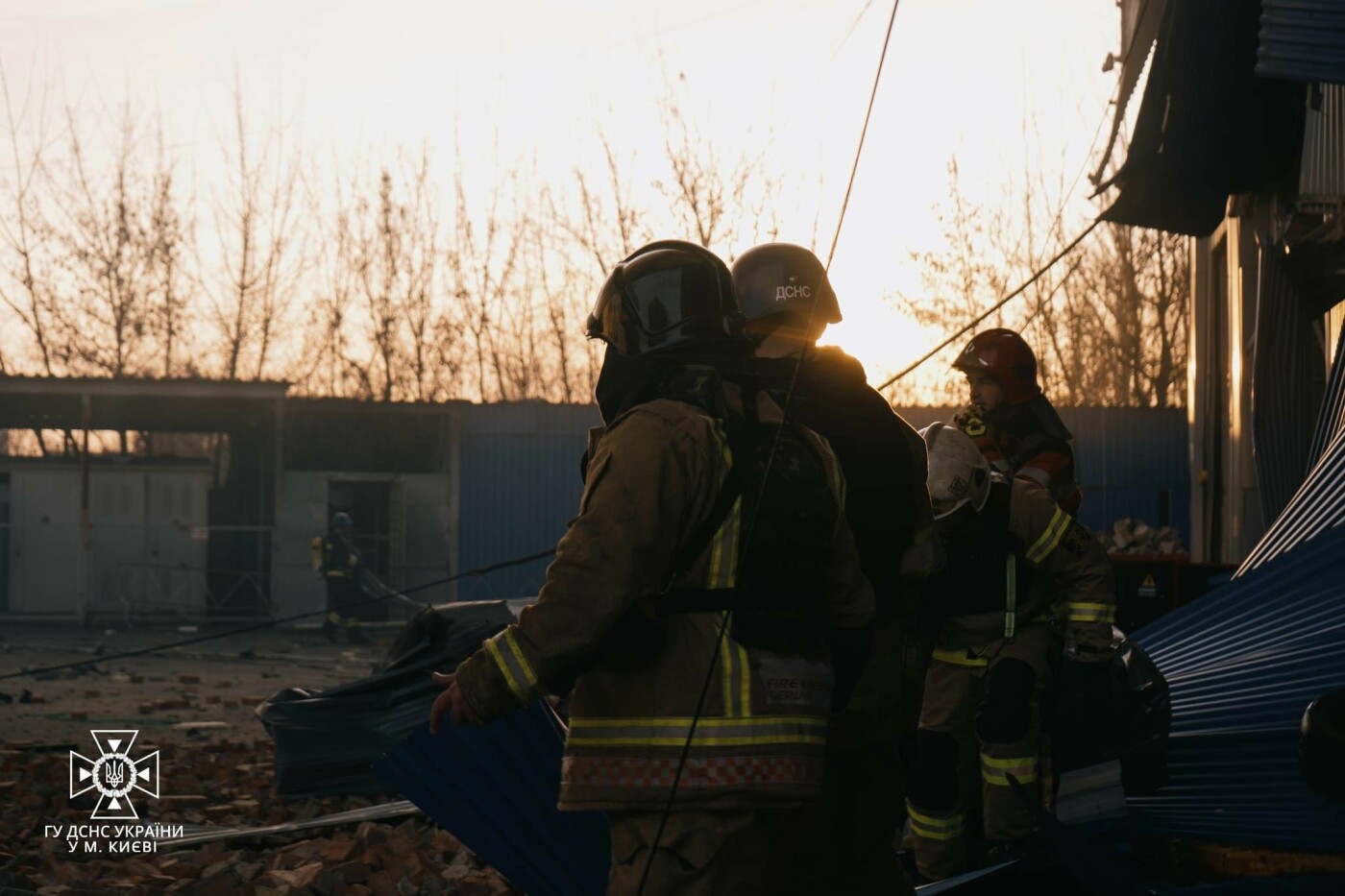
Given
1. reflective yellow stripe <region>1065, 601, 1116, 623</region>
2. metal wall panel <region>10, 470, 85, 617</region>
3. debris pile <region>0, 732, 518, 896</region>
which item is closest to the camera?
reflective yellow stripe <region>1065, 601, 1116, 623</region>

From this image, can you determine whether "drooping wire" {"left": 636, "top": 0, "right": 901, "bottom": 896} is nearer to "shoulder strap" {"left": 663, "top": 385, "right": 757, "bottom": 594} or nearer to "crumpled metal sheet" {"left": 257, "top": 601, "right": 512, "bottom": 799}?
"shoulder strap" {"left": 663, "top": 385, "right": 757, "bottom": 594}

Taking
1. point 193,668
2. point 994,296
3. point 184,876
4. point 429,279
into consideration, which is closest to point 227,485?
point 429,279

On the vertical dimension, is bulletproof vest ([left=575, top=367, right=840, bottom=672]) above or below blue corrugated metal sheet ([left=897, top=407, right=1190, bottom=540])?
below

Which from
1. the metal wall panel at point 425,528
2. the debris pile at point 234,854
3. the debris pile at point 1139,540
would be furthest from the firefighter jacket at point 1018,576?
the metal wall panel at point 425,528

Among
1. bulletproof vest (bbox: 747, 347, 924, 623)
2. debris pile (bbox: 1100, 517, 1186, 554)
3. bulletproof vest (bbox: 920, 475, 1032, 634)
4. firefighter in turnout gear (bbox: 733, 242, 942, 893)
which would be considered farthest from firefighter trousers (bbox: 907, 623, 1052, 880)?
debris pile (bbox: 1100, 517, 1186, 554)

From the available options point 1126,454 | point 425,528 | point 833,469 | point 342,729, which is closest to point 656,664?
point 833,469

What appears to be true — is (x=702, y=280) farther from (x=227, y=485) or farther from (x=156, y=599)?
(x=227, y=485)

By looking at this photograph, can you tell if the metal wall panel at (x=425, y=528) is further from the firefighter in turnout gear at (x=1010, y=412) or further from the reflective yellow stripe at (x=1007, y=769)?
the reflective yellow stripe at (x=1007, y=769)

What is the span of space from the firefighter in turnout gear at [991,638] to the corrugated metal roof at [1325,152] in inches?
138

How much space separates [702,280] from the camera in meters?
3.08

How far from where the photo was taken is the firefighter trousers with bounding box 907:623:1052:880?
16.6ft

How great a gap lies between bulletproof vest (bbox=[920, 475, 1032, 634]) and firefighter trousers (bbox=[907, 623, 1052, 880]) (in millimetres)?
151

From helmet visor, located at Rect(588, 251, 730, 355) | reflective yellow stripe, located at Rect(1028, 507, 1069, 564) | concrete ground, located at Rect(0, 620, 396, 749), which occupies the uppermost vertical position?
helmet visor, located at Rect(588, 251, 730, 355)

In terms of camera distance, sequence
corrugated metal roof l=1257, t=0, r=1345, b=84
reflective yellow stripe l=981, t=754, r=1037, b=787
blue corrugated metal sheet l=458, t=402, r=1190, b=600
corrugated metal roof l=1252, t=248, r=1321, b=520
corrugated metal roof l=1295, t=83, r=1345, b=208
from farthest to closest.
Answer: blue corrugated metal sheet l=458, t=402, r=1190, b=600, corrugated metal roof l=1252, t=248, r=1321, b=520, corrugated metal roof l=1295, t=83, r=1345, b=208, corrugated metal roof l=1257, t=0, r=1345, b=84, reflective yellow stripe l=981, t=754, r=1037, b=787
